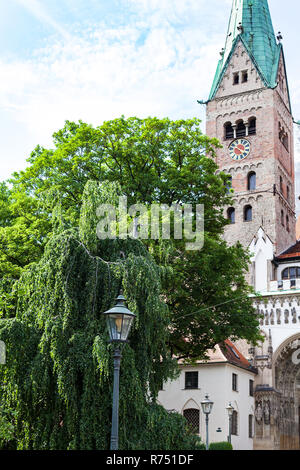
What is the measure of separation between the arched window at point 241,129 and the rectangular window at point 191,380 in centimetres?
1943

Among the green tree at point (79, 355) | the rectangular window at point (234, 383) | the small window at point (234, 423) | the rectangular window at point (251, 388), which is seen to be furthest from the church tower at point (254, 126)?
the green tree at point (79, 355)

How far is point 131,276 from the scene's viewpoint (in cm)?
1425

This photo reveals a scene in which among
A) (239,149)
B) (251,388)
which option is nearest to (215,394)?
(251,388)

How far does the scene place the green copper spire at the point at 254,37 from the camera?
45.8 m

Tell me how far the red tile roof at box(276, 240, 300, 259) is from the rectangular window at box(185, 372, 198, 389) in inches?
454

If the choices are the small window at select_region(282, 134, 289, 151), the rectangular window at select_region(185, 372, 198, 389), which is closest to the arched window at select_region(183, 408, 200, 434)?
the rectangular window at select_region(185, 372, 198, 389)

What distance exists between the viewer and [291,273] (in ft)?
130

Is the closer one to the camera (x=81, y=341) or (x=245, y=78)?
(x=81, y=341)

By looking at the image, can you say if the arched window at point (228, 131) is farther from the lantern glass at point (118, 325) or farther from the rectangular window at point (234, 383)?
the lantern glass at point (118, 325)

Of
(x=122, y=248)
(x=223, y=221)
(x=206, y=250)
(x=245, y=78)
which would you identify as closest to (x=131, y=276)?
(x=122, y=248)

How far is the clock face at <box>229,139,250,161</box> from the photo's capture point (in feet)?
143

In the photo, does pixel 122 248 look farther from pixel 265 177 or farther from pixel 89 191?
pixel 265 177

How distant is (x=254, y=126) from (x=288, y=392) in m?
18.9
